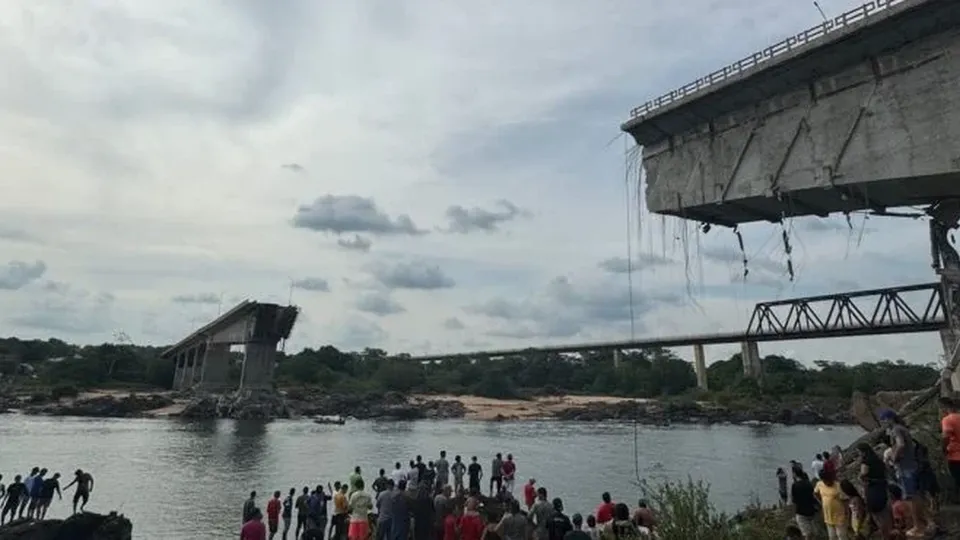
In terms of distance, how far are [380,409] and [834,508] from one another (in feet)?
274

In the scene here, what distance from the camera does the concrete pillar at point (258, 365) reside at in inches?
3469

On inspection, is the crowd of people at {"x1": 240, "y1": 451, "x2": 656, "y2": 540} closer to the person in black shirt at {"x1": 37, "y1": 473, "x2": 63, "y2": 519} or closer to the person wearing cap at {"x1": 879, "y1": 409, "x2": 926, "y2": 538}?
the person wearing cap at {"x1": 879, "y1": 409, "x2": 926, "y2": 538}

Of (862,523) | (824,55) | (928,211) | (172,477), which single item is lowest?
(172,477)

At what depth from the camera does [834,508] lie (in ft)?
33.9

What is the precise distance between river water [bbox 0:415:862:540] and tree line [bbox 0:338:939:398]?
32046 mm

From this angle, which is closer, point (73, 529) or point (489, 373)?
point (73, 529)

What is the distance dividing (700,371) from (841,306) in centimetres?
8060

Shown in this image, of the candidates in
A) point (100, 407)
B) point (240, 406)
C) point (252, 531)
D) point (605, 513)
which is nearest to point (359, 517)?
point (252, 531)

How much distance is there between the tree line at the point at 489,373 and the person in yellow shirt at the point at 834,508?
90.2 meters

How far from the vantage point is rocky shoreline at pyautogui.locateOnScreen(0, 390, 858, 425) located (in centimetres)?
7900

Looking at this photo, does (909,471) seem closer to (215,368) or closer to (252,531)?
(252,531)

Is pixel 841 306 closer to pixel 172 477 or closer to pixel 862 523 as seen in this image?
pixel 862 523

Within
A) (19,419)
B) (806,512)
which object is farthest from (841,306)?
(19,419)

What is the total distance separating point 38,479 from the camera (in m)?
19.5
